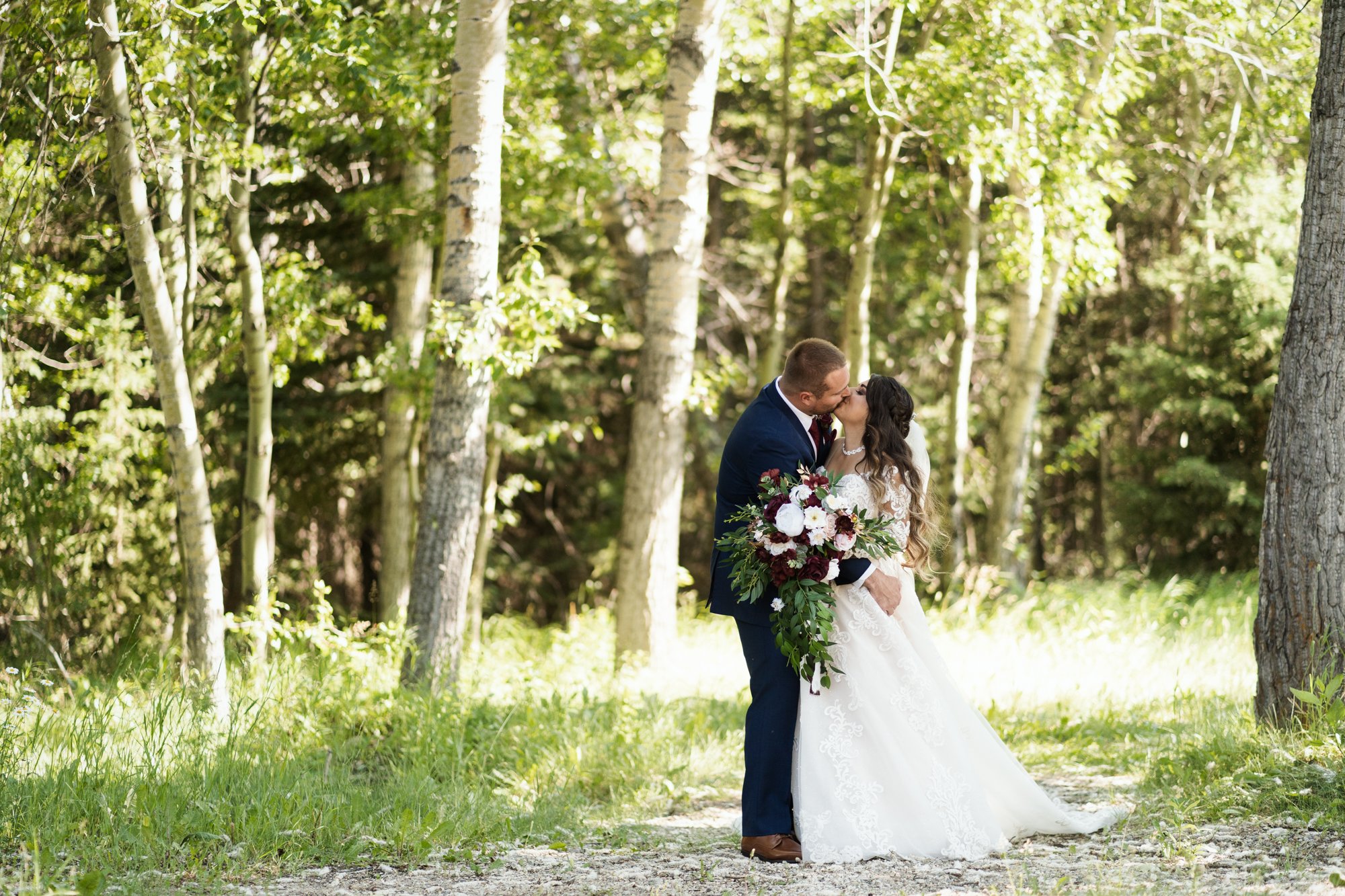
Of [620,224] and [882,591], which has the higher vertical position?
[620,224]

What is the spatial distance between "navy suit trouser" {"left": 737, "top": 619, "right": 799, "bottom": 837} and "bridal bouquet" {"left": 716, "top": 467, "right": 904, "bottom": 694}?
15 centimetres

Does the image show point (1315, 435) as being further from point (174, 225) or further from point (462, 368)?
point (174, 225)

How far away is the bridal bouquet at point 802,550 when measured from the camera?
14.5 feet

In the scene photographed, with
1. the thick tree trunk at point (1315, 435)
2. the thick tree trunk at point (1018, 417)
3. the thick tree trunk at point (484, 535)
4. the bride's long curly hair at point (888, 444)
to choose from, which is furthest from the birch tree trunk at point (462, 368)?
the thick tree trunk at point (1018, 417)

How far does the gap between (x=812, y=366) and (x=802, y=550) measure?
819 millimetres

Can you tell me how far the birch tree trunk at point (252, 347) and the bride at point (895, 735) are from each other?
4.35 meters

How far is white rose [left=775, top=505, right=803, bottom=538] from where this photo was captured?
4.36 metres

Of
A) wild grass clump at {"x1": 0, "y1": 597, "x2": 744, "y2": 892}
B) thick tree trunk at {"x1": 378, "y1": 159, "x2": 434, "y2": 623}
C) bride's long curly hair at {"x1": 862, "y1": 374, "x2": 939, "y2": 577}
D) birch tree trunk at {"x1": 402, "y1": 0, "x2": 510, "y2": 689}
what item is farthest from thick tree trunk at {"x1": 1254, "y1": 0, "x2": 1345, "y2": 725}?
thick tree trunk at {"x1": 378, "y1": 159, "x2": 434, "y2": 623}

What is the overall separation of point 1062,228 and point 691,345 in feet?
14.6

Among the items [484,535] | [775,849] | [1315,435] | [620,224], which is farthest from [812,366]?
[484,535]

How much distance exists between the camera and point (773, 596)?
15.3ft

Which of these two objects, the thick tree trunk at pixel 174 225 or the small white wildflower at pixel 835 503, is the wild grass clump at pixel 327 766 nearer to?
the small white wildflower at pixel 835 503

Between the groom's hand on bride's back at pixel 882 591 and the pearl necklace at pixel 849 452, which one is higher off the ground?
the pearl necklace at pixel 849 452

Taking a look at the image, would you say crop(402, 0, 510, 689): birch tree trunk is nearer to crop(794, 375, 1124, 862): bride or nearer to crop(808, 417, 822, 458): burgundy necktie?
crop(808, 417, 822, 458): burgundy necktie
